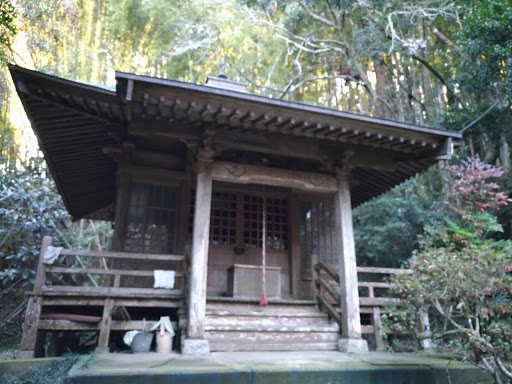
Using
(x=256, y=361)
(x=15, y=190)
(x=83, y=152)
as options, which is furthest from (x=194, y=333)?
(x=15, y=190)

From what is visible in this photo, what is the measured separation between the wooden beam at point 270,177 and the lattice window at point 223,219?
5.87 feet

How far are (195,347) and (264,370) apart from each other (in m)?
1.25

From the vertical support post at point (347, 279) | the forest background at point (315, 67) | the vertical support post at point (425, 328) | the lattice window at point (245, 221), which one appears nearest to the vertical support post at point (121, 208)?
the lattice window at point (245, 221)

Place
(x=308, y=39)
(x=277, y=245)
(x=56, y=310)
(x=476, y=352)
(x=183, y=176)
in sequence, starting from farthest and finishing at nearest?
1. (x=308, y=39)
2. (x=277, y=245)
3. (x=183, y=176)
4. (x=56, y=310)
5. (x=476, y=352)

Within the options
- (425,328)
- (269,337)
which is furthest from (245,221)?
(425,328)

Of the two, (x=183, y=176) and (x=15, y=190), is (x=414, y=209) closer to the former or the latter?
(x=183, y=176)

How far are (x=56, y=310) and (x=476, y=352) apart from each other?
19.2ft

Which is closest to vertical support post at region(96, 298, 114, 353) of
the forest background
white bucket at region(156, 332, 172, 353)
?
white bucket at region(156, 332, 172, 353)

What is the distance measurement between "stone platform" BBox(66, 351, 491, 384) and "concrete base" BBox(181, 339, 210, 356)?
10 cm

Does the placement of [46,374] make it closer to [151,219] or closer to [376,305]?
[151,219]

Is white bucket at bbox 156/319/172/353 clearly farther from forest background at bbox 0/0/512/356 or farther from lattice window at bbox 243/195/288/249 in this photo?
forest background at bbox 0/0/512/356

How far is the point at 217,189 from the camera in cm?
764

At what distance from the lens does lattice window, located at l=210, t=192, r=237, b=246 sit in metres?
7.50

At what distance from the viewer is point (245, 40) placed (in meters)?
15.6
